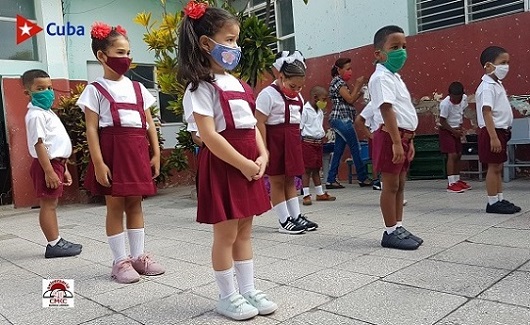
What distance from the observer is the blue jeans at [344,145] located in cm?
733

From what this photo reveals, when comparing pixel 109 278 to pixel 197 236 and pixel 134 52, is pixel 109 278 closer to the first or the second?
pixel 197 236

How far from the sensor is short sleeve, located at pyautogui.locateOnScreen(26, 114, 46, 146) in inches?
158

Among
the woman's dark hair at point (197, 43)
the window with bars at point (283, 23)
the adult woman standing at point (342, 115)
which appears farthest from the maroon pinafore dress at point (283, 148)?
the window with bars at point (283, 23)

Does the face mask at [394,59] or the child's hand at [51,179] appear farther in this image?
the child's hand at [51,179]

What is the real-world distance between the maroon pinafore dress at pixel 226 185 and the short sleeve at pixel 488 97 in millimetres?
3055

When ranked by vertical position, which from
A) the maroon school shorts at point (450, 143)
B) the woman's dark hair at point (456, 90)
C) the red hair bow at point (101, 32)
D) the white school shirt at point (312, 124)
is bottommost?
the maroon school shorts at point (450, 143)

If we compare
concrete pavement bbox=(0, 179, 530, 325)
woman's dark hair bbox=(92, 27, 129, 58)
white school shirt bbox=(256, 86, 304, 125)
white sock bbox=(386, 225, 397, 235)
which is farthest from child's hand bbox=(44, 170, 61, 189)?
white sock bbox=(386, 225, 397, 235)

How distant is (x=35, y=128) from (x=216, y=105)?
2.24 meters

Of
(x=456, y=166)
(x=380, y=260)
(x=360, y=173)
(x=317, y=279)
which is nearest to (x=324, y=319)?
(x=317, y=279)

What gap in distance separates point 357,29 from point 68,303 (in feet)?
23.0

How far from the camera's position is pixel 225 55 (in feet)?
8.11

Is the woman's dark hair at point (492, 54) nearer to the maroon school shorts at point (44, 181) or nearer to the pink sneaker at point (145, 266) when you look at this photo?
the pink sneaker at point (145, 266)

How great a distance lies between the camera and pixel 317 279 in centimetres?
306

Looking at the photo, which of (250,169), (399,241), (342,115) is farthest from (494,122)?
(250,169)
